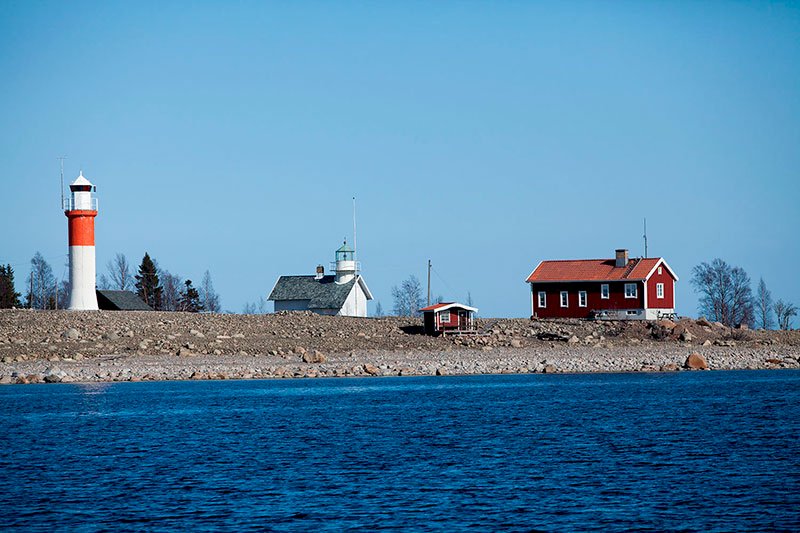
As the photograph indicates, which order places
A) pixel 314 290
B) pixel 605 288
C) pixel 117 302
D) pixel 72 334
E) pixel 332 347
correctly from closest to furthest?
pixel 72 334 < pixel 332 347 < pixel 605 288 < pixel 117 302 < pixel 314 290

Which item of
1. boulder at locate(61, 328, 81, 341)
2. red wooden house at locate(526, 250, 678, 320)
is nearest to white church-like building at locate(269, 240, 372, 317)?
red wooden house at locate(526, 250, 678, 320)

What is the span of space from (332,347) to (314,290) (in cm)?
2100

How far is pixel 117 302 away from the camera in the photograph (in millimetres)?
77000

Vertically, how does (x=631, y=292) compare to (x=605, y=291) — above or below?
below

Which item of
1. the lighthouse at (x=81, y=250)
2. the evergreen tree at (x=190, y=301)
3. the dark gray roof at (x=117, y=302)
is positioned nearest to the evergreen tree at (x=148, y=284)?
the evergreen tree at (x=190, y=301)

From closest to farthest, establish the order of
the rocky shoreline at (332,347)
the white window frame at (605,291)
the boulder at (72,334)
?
the rocky shoreline at (332,347), the boulder at (72,334), the white window frame at (605,291)

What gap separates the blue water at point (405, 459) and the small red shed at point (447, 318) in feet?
59.4

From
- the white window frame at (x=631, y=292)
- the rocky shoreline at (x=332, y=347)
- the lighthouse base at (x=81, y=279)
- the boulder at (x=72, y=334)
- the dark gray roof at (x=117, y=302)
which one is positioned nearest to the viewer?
the rocky shoreline at (x=332, y=347)

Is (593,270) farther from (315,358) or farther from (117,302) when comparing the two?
(117,302)

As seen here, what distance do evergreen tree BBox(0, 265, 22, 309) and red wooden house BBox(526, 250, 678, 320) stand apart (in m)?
52.8

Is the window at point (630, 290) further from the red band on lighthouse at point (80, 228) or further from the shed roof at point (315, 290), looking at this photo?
the red band on lighthouse at point (80, 228)

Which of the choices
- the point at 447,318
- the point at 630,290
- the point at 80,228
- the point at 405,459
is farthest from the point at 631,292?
the point at 405,459

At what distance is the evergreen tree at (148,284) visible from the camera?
337 feet

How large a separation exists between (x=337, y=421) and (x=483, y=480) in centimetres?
1183
